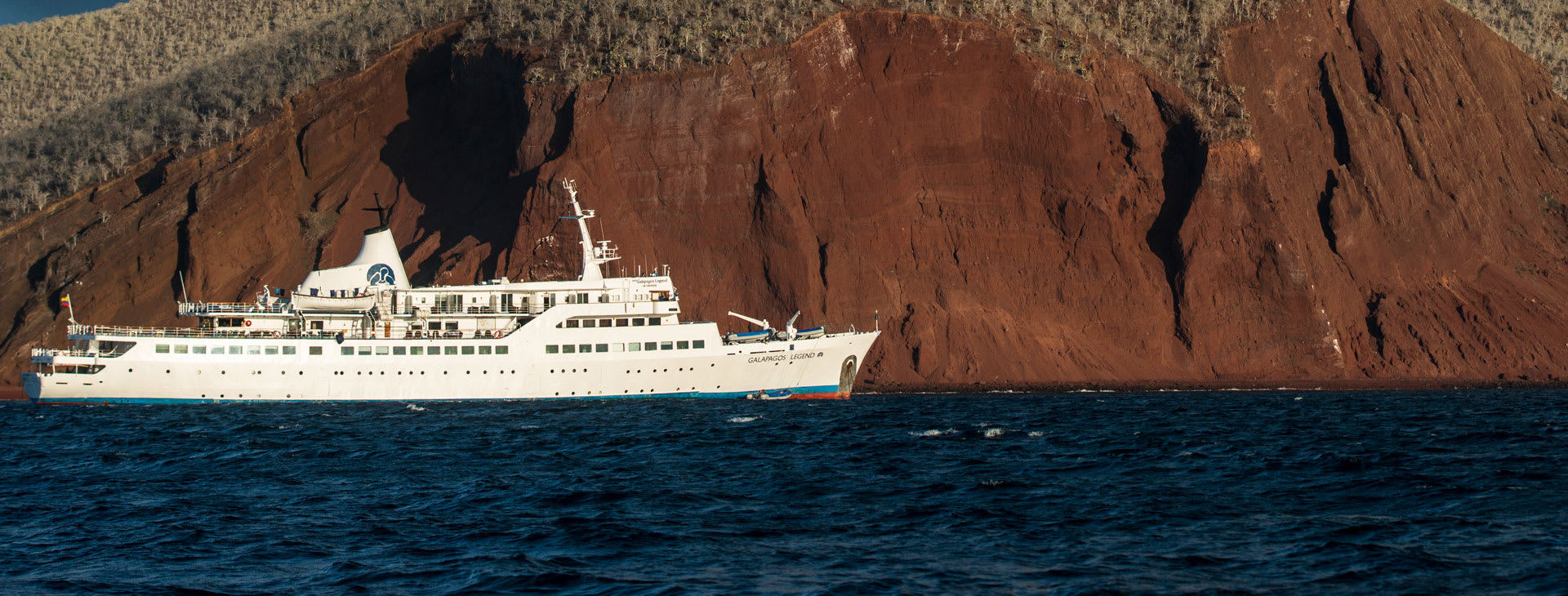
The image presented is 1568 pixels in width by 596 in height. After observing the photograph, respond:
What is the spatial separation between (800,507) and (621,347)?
32.7 metres

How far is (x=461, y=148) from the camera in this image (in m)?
78.9

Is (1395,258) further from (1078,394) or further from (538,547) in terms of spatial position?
(538,547)

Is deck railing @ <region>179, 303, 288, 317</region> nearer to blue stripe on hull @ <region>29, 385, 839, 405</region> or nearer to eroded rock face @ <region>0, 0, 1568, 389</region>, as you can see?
blue stripe on hull @ <region>29, 385, 839, 405</region>

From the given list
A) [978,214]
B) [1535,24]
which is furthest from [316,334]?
[1535,24]

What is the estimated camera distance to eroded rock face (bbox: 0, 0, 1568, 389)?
6600cm

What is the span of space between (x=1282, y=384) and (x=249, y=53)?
7387 centimetres

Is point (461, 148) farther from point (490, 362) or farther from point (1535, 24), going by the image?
point (1535, 24)

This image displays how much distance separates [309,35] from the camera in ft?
313

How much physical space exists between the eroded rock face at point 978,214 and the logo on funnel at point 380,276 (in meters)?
5.41

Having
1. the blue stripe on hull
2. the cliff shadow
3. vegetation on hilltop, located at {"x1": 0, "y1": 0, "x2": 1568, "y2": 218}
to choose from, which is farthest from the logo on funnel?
vegetation on hilltop, located at {"x1": 0, "y1": 0, "x2": 1568, "y2": 218}

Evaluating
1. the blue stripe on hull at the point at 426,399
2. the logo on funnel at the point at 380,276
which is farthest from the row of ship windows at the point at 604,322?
the logo on funnel at the point at 380,276

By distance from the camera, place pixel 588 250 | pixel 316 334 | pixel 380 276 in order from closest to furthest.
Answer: pixel 316 334 → pixel 588 250 → pixel 380 276

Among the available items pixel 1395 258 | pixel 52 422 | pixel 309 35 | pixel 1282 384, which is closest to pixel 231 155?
pixel 309 35

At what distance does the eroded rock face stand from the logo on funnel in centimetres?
541
